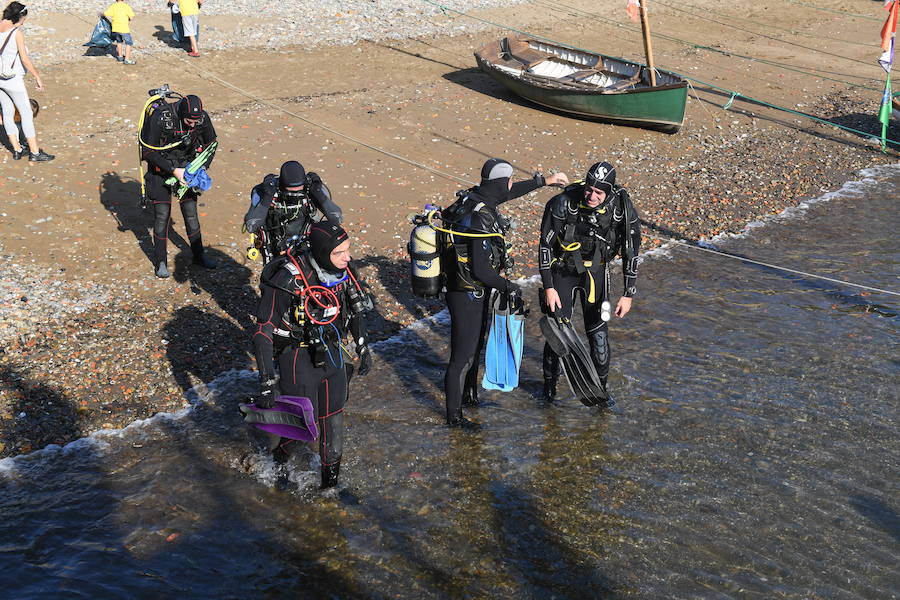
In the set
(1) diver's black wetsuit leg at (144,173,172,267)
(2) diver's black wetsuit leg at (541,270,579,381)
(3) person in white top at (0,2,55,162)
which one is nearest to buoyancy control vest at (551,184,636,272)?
(2) diver's black wetsuit leg at (541,270,579,381)

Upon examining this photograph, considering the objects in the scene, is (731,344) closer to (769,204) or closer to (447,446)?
(447,446)

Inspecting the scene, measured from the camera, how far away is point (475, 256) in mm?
7234

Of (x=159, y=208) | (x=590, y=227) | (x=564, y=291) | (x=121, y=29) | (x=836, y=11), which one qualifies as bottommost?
(x=564, y=291)

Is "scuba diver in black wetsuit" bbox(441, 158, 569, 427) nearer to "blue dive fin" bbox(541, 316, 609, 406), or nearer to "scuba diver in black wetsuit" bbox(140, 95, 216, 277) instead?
"blue dive fin" bbox(541, 316, 609, 406)

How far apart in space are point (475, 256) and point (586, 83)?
12887 millimetres

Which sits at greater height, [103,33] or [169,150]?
[103,33]

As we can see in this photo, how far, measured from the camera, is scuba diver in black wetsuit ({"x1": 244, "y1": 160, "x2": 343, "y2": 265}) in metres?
8.34

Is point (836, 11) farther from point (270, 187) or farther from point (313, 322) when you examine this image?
point (313, 322)

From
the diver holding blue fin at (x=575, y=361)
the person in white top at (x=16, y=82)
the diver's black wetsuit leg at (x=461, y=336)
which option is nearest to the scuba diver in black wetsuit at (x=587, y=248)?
the diver holding blue fin at (x=575, y=361)

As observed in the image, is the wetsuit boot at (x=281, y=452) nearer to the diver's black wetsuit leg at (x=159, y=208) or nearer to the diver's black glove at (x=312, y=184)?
the diver's black glove at (x=312, y=184)

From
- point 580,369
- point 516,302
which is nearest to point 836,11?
point 580,369

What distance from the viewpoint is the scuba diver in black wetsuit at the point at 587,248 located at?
25.2 feet

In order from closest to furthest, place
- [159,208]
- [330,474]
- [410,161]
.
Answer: [330,474] < [159,208] < [410,161]

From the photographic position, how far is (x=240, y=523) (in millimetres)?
6582
